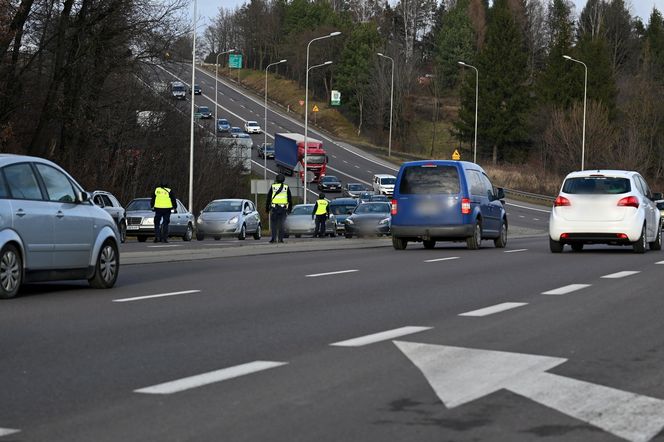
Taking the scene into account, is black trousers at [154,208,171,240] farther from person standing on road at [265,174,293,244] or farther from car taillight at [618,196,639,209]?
car taillight at [618,196,639,209]

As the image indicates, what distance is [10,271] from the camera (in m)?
13.7

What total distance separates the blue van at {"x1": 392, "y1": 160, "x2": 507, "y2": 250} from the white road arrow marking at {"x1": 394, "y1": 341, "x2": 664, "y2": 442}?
59.1ft

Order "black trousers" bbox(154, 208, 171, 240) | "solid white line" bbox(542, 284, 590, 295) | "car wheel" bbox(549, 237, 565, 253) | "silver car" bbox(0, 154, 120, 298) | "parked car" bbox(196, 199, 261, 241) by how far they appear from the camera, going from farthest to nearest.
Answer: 1. "parked car" bbox(196, 199, 261, 241)
2. "black trousers" bbox(154, 208, 171, 240)
3. "car wheel" bbox(549, 237, 565, 253)
4. "solid white line" bbox(542, 284, 590, 295)
5. "silver car" bbox(0, 154, 120, 298)

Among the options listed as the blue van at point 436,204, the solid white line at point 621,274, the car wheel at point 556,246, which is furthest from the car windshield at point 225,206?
the solid white line at point 621,274

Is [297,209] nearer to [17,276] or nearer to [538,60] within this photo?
[17,276]

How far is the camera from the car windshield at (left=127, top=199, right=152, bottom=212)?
1657 inches

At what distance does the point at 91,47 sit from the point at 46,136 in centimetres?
360

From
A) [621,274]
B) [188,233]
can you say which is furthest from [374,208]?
[621,274]

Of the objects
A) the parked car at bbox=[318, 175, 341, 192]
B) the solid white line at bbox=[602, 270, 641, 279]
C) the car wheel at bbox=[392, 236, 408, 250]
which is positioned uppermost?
the parked car at bbox=[318, 175, 341, 192]

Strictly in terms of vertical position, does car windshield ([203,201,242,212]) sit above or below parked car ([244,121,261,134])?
below

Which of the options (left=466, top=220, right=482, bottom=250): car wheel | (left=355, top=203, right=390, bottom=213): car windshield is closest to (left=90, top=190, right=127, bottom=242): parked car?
(left=355, top=203, right=390, bottom=213): car windshield

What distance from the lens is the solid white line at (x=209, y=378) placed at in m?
7.58

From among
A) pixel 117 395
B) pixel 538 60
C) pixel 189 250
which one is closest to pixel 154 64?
pixel 189 250

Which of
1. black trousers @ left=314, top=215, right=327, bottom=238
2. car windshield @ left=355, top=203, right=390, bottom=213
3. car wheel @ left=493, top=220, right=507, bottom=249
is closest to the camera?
car wheel @ left=493, top=220, right=507, bottom=249
